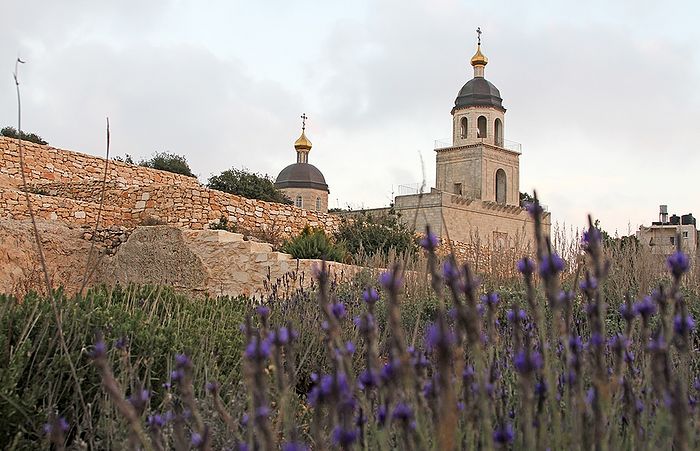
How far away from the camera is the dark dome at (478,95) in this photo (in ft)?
131

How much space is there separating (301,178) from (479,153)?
13784 mm

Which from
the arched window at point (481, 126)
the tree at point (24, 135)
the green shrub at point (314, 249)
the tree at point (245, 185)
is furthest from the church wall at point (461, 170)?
the green shrub at point (314, 249)

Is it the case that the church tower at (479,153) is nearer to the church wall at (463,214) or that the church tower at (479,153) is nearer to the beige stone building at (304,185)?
the church wall at (463,214)

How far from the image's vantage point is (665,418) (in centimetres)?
142

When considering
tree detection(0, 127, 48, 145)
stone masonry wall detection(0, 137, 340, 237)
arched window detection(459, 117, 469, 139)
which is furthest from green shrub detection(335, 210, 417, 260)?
arched window detection(459, 117, 469, 139)

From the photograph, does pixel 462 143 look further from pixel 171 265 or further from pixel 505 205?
pixel 171 265

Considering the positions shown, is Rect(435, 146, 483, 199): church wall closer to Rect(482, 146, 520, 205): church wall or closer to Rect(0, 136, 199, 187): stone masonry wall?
Rect(482, 146, 520, 205): church wall

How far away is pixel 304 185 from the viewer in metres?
46.7

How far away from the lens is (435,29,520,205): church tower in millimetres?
38438

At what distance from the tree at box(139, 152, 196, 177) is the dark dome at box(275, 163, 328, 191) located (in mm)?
14545

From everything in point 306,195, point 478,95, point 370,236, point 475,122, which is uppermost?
point 478,95

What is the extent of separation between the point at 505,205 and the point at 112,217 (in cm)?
2727

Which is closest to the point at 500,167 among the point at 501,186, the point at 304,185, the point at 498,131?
the point at 501,186

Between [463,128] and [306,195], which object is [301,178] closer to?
[306,195]
